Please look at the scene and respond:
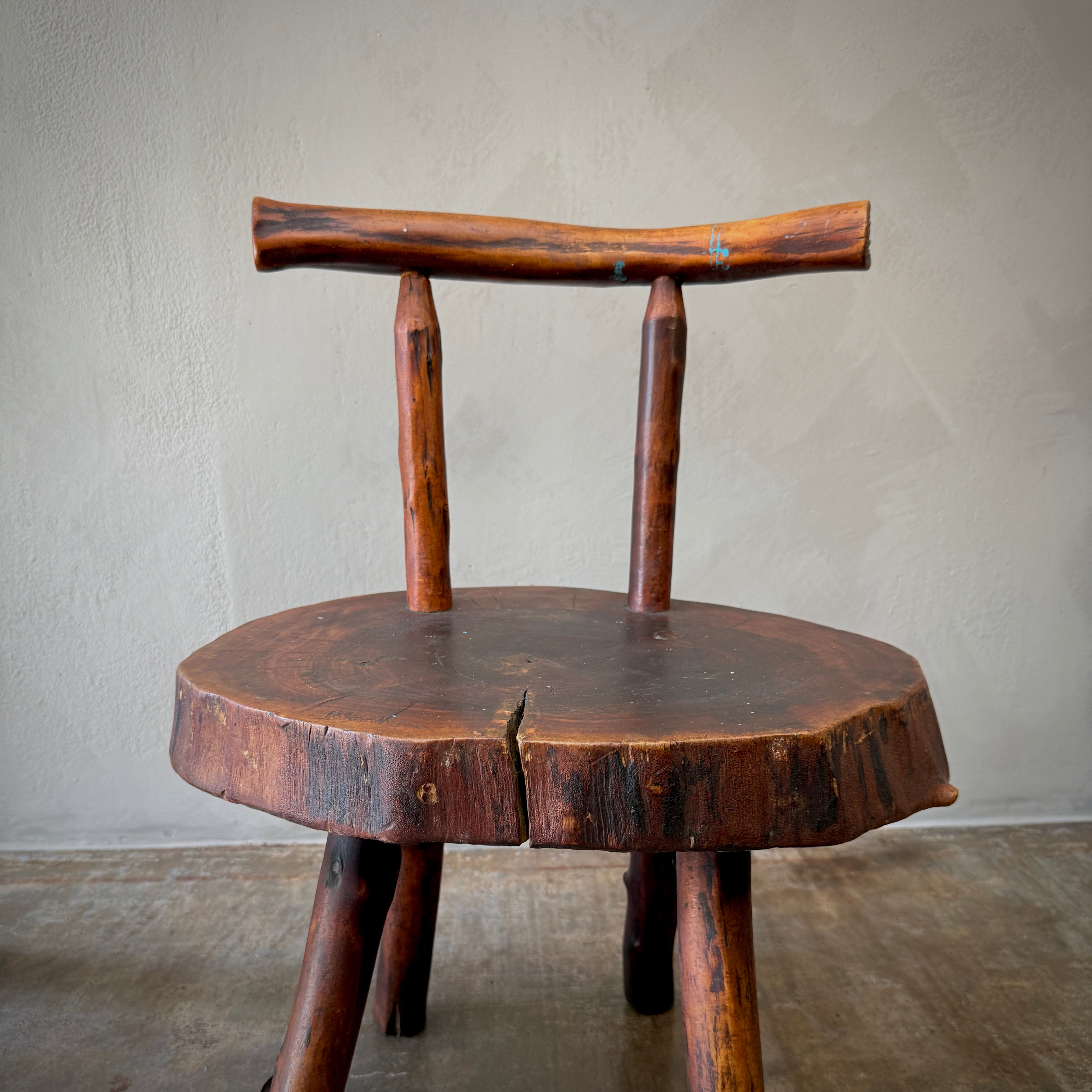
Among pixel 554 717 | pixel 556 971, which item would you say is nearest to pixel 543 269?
pixel 554 717

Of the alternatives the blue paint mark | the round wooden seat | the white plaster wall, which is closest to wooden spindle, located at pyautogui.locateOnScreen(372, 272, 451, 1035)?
the round wooden seat

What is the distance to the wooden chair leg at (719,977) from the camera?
0.92 metres

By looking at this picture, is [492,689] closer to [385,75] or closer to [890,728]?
[890,728]

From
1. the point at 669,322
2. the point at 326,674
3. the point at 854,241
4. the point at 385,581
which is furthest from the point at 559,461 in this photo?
the point at 326,674

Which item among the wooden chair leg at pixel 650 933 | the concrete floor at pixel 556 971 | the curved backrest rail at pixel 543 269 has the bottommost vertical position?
the concrete floor at pixel 556 971

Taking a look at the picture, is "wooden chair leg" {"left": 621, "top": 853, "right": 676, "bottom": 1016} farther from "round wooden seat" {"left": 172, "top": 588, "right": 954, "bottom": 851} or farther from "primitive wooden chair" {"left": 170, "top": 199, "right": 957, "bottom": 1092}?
"round wooden seat" {"left": 172, "top": 588, "right": 954, "bottom": 851}

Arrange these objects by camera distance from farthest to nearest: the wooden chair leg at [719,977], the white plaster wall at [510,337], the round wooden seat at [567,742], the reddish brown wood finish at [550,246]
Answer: the white plaster wall at [510,337] → the reddish brown wood finish at [550,246] → the wooden chair leg at [719,977] → the round wooden seat at [567,742]

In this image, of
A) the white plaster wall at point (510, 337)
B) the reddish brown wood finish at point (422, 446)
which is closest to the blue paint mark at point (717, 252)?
the reddish brown wood finish at point (422, 446)

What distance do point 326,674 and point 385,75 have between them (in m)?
1.50

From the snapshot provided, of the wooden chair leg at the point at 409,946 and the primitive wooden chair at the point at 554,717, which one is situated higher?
the primitive wooden chair at the point at 554,717

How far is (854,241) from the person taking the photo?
125cm

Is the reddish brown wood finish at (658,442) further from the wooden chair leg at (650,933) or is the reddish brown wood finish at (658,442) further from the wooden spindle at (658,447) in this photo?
the wooden chair leg at (650,933)

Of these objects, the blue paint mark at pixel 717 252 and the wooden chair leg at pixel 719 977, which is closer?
the wooden chair leg at pixel 719 977

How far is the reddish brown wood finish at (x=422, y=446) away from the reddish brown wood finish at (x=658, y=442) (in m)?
0.28
